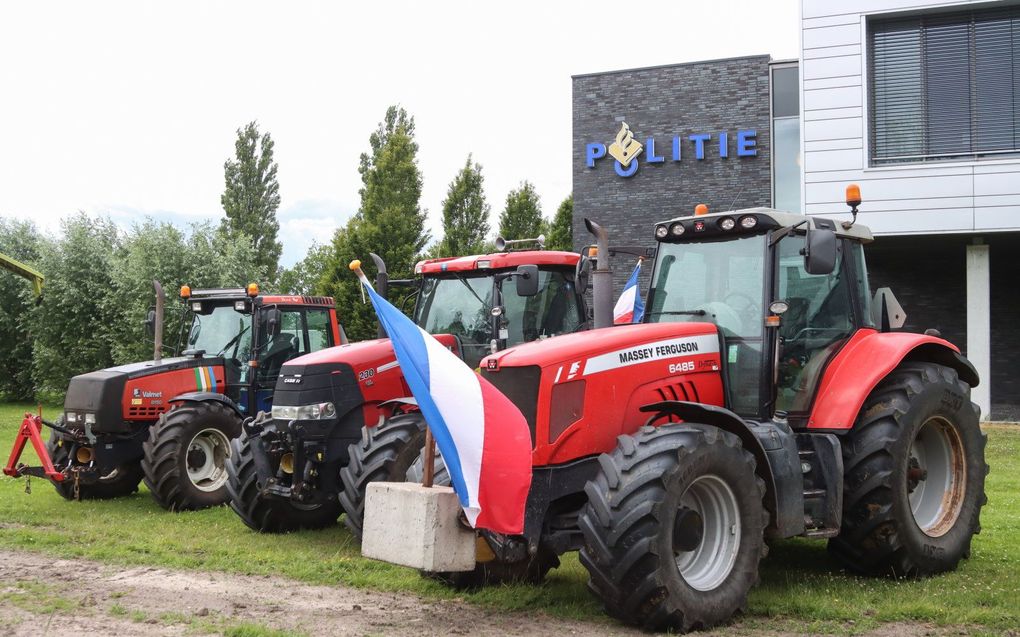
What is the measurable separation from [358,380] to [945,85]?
45.2 feet

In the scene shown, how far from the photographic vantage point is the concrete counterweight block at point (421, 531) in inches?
204

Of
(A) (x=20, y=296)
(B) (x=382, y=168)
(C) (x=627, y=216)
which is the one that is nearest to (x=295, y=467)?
(C) (x=627, y=216)

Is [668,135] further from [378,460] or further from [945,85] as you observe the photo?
[378,460]

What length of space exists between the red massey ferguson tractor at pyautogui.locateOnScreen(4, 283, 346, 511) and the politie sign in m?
12.9

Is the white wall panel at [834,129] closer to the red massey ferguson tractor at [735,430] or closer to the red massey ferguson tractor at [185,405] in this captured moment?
the red massey ferguson tractor at [185,405]

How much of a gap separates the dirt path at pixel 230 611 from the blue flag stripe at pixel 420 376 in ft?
3.23

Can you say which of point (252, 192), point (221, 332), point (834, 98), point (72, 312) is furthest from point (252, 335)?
point (252, 192)

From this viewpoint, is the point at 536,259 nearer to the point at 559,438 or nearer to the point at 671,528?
the point at 559,438

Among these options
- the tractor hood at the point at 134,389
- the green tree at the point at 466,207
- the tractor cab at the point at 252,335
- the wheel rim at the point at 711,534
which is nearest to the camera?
the wheel rim at the point at 711,534

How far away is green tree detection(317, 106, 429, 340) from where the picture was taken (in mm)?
27125

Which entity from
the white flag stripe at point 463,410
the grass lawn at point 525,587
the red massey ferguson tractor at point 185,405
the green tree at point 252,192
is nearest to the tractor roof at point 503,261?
the grass lawn at point 525,587

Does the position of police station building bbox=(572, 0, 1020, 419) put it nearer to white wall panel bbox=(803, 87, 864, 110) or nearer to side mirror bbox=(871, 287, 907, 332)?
white wall panel bbox=(803, 87, 864, 110)

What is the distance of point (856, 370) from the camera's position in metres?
6.72

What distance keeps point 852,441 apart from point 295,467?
14.9 ft
